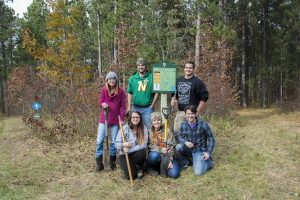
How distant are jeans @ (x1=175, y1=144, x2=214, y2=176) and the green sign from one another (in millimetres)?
1004

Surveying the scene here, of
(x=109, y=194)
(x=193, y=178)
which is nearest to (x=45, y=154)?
(x=109, y=194)

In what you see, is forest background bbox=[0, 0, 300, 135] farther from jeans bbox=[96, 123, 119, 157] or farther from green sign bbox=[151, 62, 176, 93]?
green sign bbox=[151, 62, 176, 93]

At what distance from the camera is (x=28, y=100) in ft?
47.2

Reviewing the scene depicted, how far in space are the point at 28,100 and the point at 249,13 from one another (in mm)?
16561

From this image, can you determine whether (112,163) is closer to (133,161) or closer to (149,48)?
(133,161)

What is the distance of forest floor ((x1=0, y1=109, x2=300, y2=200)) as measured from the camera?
15.9 feet

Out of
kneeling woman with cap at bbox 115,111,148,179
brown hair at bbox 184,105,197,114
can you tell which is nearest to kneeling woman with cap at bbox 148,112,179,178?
kneeling woman with cap at bbox 115,111,148,179

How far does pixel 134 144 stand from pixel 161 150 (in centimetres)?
44

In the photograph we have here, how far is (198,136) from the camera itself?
5594 millimetres

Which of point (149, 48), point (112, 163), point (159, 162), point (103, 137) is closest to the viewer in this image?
point (159, 162)

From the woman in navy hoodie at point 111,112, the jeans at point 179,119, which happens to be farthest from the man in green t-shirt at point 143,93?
the jeans at point 179,119

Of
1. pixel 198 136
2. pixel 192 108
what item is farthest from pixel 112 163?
pixel 192 108

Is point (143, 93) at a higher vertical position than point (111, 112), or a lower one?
higher

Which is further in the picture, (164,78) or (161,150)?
(164,78)
